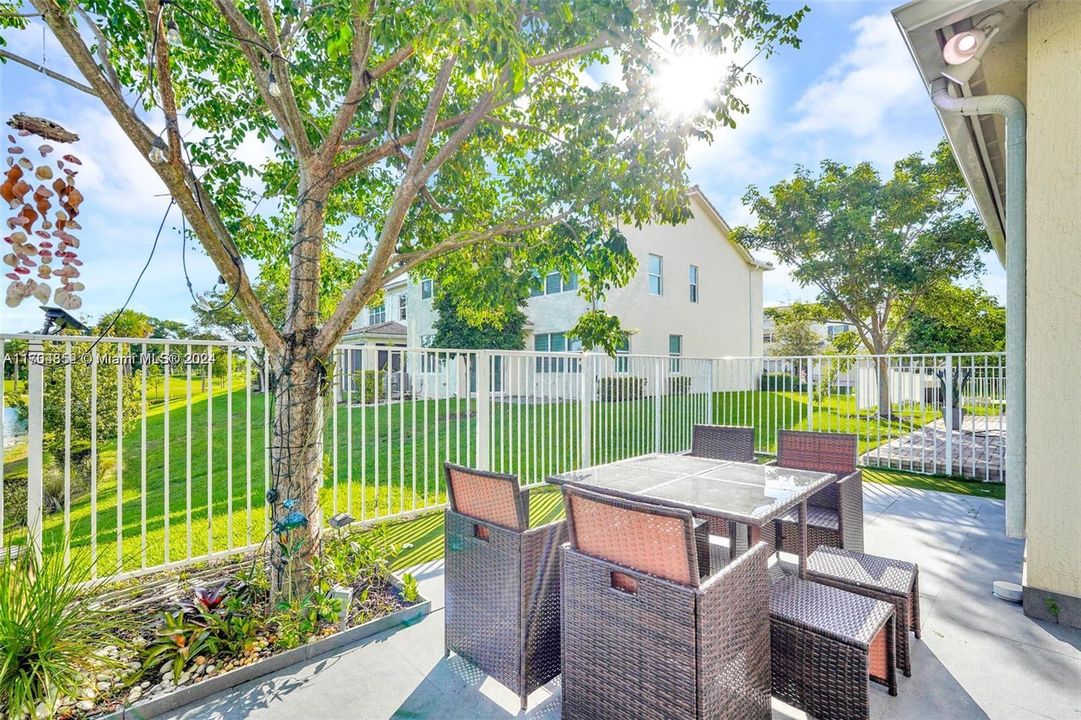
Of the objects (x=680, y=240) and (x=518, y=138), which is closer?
(x=518, y=138)

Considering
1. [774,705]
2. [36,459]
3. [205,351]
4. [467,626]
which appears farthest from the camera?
[205,351]

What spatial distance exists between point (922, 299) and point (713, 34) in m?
12.9

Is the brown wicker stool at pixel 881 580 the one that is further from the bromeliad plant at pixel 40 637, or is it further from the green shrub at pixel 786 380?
the green shrub at pixel 786 380

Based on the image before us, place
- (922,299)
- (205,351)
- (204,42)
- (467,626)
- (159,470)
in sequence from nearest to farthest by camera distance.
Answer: (467,626), (205,351), (204,42), (159,470), (922,299)

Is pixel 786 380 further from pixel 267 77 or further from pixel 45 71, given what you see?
pixel 45 71

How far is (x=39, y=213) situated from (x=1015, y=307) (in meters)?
5.70

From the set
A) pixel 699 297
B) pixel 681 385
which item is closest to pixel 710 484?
pixel 681 385

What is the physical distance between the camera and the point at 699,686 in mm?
1692

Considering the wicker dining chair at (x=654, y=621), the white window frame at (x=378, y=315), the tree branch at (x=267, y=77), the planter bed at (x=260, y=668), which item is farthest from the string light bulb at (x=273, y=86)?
the white window frame at (x=378, y=315)

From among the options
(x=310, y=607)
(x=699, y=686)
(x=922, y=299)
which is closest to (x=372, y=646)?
(x=310, y=607)

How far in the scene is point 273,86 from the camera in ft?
8.98

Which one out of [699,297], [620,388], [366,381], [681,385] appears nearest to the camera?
[366,381]

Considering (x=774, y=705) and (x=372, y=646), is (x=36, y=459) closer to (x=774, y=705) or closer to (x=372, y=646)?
(x=372, y=646)

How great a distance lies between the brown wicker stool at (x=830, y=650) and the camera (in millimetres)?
1992
